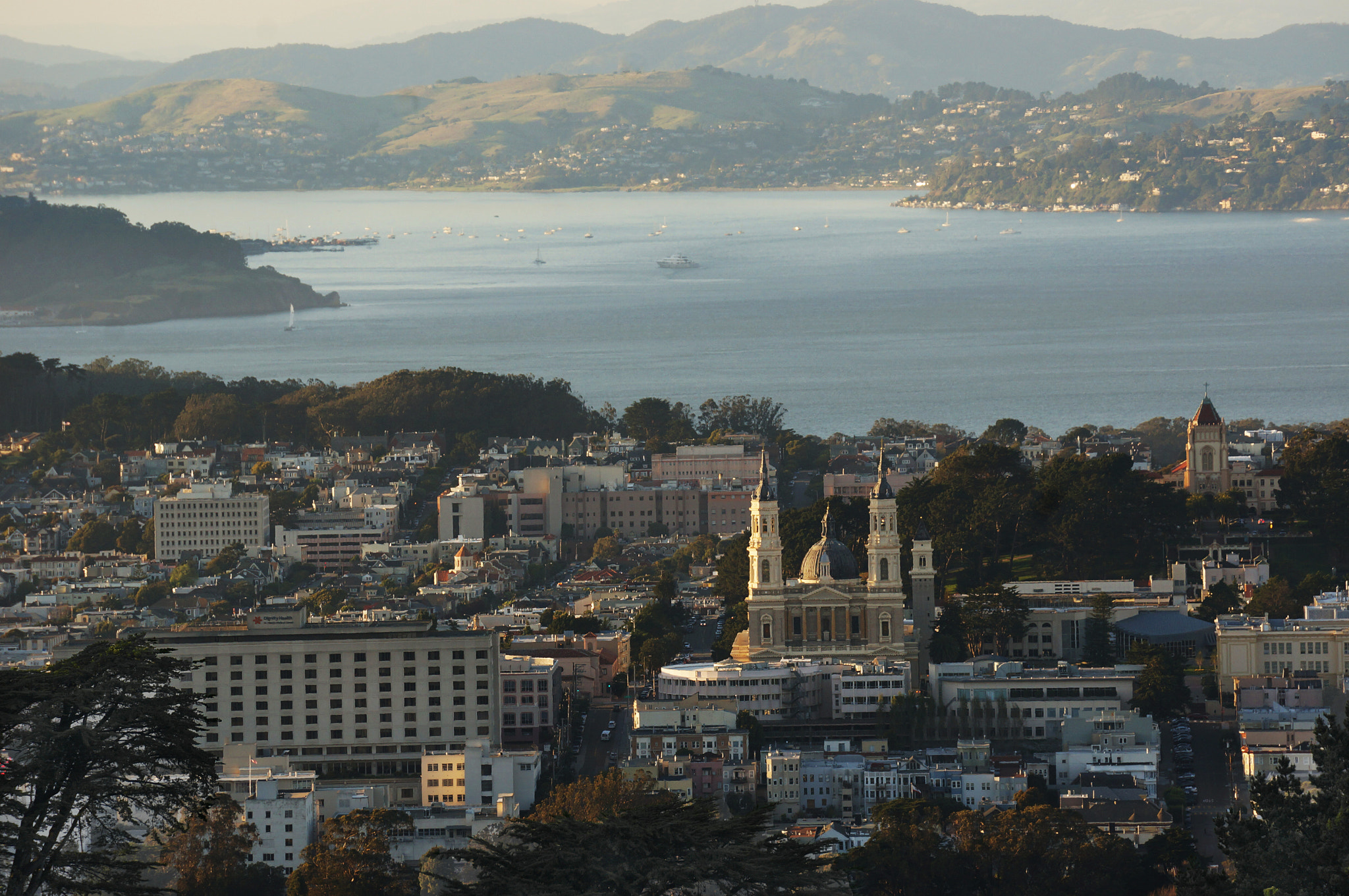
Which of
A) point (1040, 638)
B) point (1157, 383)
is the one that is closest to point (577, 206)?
point (1157, 383)

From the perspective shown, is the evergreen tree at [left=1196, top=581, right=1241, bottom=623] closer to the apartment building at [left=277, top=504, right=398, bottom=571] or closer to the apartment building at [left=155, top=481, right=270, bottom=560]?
the apartment building at [left=277, top=504, right=398, bottom=571]

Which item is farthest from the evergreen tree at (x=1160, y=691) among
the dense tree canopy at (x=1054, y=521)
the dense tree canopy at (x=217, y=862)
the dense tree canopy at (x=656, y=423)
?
the dense tree canopy at (x=656, y=423)

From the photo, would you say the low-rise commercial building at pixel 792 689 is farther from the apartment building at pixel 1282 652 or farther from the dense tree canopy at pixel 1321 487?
the dense tree canopy at pixel 1321 487

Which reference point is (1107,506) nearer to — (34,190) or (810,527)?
(810,527)

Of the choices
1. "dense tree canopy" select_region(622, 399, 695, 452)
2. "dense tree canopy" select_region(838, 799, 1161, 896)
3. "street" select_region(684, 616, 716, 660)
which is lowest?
"dense tree canopy" select_region(838, 799, 1161, 896)

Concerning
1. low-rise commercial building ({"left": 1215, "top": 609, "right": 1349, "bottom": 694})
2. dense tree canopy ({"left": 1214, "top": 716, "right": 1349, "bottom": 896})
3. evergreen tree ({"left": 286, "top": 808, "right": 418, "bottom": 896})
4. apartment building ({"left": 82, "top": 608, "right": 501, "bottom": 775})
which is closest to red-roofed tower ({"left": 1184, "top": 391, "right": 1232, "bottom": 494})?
low-rise commercial building ({"left": 1215, "top": 609, "right": 1349, "bottom": 694})
